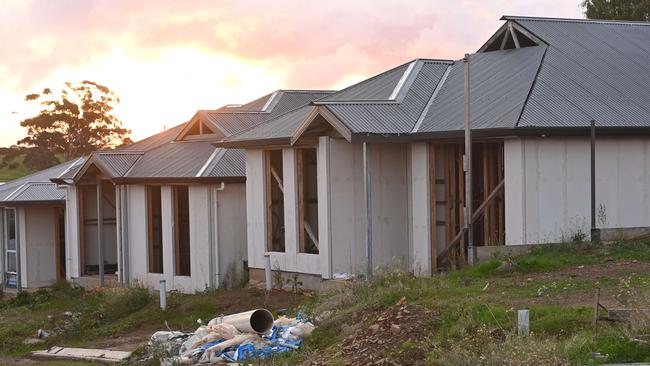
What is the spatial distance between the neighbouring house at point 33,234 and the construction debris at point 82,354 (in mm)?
11652

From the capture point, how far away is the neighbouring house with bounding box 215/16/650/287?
1891cm

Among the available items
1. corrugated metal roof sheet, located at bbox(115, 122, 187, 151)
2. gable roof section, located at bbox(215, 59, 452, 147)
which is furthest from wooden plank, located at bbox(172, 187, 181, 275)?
corrugated metal roof sheet, located at bbox(115, 122, 187, 151)

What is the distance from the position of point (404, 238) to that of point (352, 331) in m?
7.42

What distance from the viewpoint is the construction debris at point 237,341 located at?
14.1m

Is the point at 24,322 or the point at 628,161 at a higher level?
the point at 628,161

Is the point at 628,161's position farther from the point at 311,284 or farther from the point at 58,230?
the point at 58,230

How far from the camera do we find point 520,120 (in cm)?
1859

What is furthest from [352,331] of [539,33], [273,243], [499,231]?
[539,33]

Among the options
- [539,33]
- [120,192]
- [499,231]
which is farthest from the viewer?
[120,192]

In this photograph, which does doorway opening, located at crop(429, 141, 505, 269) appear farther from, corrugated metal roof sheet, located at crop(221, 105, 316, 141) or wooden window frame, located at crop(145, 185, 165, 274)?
wooden window frame, located at crop(145, 185, 165, 274)

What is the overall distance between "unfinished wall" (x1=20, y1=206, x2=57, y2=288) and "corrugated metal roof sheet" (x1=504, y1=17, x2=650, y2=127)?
1622 centimetres

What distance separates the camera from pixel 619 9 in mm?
44719

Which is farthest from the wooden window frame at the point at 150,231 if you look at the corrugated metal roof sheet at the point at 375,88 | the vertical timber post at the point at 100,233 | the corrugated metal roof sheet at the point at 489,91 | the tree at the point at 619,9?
the tree at the point at 619,9

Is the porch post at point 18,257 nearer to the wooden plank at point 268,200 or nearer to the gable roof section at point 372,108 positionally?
the gable roof section at point 372,108
